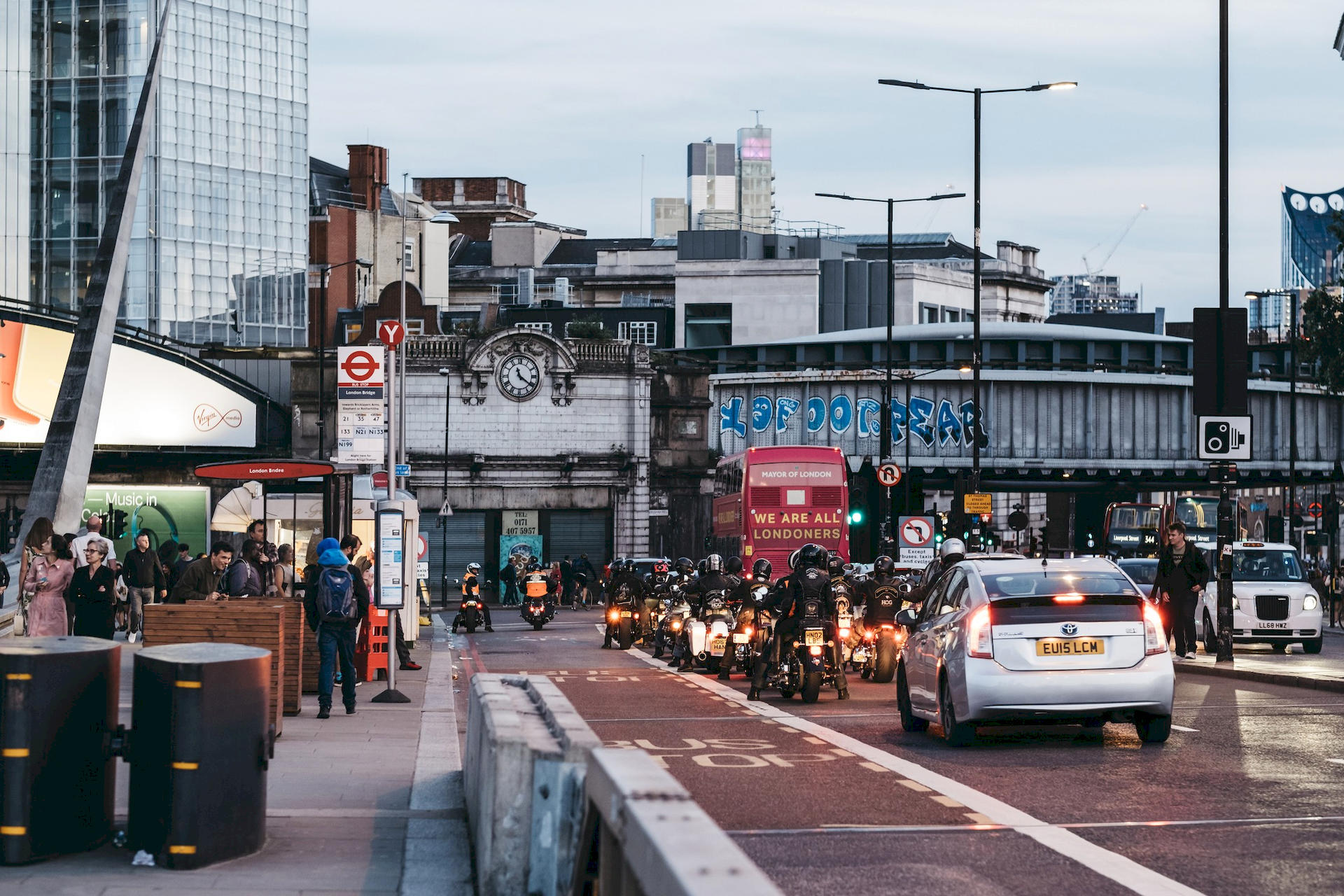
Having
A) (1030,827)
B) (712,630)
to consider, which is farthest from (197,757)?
(712,630)

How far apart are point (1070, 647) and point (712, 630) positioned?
12327 millimetres

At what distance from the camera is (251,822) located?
9.38m

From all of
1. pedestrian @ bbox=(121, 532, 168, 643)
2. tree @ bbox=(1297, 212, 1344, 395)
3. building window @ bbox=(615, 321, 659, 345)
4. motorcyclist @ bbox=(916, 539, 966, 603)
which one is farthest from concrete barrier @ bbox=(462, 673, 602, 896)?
building window @ bbox=(615, 321, 659, 345)

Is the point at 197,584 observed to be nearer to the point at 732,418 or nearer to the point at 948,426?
the point at 948,426

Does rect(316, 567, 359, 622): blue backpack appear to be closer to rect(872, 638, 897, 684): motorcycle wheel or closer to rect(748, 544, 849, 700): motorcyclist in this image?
rect(748, 544, 849, 700): motorcyclist

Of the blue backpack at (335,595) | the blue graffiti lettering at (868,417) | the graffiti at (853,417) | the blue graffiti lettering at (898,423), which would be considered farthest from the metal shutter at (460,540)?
the blue backpack at (335,595)

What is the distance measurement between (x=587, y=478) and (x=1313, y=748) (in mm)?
59211

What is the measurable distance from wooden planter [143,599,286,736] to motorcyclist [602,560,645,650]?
69.2 feet

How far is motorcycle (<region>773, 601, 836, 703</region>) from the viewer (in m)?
20.8

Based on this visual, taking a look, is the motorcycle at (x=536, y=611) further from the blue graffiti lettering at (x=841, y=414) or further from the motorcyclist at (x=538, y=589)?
the blue graffiti lettering at (x=841, y=414)

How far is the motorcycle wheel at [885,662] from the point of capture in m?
25.4

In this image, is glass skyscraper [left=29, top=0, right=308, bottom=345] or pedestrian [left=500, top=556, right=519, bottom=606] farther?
glass skyscraper [left=29, top=0, right=308, bottom=345]

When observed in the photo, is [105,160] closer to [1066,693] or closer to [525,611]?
[525,611]

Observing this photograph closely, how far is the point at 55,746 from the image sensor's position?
355 inches
